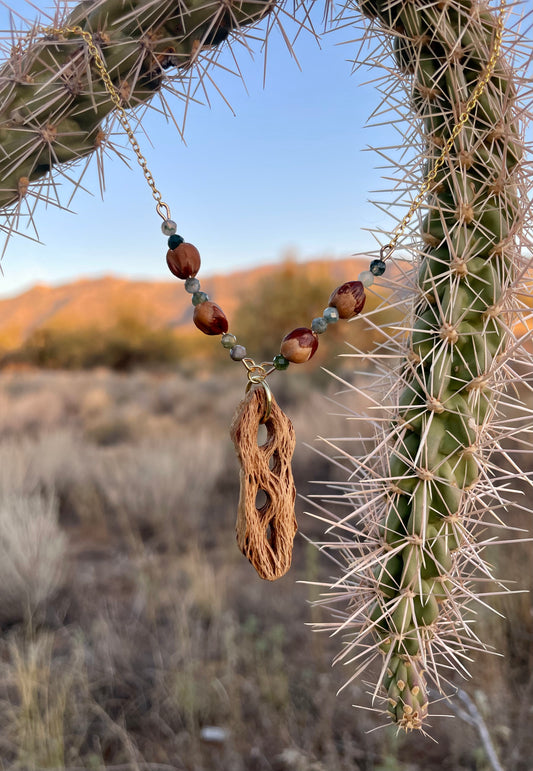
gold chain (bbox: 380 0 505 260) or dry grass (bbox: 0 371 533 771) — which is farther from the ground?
gold chain (bbox: 380 0 505 260)

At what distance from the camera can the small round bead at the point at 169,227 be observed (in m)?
0.95

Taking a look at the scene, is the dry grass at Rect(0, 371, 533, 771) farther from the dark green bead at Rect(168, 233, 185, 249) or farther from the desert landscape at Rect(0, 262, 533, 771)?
the dark green bead at Rect(168, 233, 185, 249)

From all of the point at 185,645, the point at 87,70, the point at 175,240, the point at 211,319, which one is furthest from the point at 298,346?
the point at 185,645

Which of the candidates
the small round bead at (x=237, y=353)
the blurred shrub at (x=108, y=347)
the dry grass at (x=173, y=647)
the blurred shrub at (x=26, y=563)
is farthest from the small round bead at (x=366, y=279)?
the blurred shrub at (x=108, y=347)

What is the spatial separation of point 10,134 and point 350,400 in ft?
15.3

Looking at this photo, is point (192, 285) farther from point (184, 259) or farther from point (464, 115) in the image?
point (464, 115)

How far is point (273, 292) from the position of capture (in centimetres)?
1148

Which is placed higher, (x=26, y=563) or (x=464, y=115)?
(x=464, y=115)

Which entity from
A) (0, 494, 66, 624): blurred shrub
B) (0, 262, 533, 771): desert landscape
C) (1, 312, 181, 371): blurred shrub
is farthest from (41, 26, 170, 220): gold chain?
(1, 312, 181, 371): blurred shrub

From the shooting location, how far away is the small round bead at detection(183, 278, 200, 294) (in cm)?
94

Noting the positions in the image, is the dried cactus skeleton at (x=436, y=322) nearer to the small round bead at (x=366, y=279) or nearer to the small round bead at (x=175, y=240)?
the small round bead at (x=366, y=279)

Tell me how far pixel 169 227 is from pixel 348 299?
297mm

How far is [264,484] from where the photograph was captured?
0.86 m

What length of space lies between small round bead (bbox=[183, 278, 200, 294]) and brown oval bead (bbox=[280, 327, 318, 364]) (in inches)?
6.6
